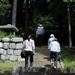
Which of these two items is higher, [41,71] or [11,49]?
[11,49]

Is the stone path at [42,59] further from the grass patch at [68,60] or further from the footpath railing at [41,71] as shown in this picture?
the footpath railing at [41,71]

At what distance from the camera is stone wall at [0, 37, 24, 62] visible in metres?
8.20

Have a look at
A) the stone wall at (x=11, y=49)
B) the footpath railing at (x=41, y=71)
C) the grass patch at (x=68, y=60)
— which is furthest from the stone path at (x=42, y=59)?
the footpath railing at (x=41, y=71)

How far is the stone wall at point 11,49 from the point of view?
8.20 metres

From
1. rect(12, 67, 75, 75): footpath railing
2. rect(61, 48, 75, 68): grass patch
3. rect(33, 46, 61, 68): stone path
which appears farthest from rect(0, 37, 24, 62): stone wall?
rect(12, 67, 75, 75): footpath railing

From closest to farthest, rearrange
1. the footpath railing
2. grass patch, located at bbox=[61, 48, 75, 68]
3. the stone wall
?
1. the footpath railing
2. grass patch, located at bbox=[61, 48, 75, 68]
3. the stone wall

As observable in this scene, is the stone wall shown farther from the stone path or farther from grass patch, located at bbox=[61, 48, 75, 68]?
grass patch, located at bbox=[61, 48, 75, 68]

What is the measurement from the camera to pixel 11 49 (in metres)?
8.27

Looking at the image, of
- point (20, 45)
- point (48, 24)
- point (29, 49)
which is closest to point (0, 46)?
point (20, 45)

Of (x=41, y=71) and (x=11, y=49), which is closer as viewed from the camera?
(x=41, y=71)

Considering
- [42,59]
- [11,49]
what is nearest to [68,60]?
[42,59]

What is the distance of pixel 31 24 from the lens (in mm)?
19109

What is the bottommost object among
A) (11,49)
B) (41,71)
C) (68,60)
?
(68,60)

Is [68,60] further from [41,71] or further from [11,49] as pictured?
[41,71]
